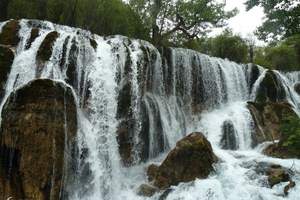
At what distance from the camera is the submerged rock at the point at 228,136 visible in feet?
46.5

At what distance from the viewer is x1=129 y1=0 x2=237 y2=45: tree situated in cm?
2389

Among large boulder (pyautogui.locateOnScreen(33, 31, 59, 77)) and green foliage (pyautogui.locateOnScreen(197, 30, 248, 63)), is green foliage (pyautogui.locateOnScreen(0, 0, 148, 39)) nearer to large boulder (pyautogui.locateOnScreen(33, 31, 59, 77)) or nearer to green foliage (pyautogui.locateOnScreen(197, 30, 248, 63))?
green foliage (pyautogui.locateOnScreen(197, 30, 248, 63))

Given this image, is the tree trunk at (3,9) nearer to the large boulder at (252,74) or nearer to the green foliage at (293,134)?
the large boulder at (252,74)

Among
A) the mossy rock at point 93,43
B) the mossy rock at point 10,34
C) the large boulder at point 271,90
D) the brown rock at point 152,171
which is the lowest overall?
the brown rock at point 152,171

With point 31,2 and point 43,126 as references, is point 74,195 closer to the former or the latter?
point 43,126

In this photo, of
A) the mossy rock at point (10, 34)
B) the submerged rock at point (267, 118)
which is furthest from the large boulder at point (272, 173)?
the mossy rock at point (10, 34)

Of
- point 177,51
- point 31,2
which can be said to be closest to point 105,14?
point 31,2

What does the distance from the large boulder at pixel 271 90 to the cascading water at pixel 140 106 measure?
22.1 inches

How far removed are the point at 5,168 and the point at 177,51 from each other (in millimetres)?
9062

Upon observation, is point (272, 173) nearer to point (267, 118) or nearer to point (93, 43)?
point (267, 118)

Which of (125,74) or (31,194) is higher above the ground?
(125,74)

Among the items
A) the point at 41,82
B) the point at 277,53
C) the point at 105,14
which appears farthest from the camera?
the point at 277,53

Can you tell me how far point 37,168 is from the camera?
9250mm

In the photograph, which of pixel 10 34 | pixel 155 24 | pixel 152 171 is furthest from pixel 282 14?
pixel 155 24
